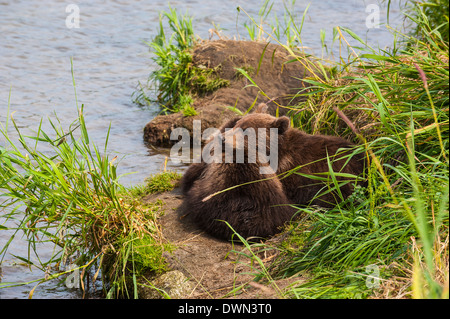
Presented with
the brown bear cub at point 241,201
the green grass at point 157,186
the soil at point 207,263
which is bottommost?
the soil at point 207,263

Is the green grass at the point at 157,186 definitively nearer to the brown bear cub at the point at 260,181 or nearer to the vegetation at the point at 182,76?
the brown bear cub at the point at 260,181

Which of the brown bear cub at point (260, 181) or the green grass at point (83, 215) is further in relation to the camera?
the brown bear cub at point (260, 181)

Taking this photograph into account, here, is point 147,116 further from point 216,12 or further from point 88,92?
point 216,12

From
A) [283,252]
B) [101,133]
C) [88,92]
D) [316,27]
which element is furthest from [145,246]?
[316,27]

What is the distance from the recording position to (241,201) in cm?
480

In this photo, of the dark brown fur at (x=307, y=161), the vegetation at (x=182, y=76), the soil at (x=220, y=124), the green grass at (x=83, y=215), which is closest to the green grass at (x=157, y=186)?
the soil at (x=220, y=124)

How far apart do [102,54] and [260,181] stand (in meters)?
6.96

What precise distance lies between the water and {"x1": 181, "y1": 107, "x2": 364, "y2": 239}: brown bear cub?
1.63 m

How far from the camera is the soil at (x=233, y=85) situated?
7.98 meters

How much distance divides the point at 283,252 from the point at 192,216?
1.04 meters

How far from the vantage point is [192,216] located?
16.5 feet

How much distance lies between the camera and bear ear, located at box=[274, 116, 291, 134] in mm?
5141

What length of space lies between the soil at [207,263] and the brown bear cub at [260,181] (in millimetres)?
125

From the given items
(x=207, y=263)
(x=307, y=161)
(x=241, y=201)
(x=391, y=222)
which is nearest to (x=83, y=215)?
(x=207, y=263)
